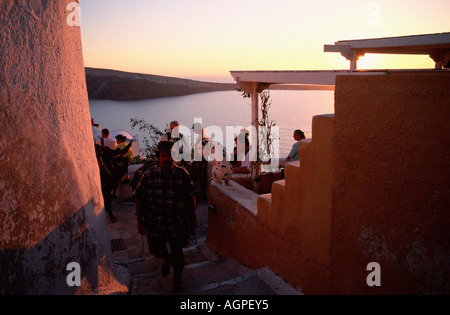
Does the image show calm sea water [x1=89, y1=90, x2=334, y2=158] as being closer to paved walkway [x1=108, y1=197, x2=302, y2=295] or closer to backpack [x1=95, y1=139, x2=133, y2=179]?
paved walkway [x1=108, y1=197, x2=302, y2=295]

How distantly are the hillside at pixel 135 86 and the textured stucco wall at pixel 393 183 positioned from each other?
241 feet

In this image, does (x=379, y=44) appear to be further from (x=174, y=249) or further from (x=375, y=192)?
(x=174, y=249)

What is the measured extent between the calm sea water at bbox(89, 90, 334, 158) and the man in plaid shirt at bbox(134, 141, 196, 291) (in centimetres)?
322

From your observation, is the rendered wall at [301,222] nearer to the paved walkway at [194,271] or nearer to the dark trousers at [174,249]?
the paved walkway at [194,271]

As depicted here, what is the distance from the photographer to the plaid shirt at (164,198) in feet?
12.1

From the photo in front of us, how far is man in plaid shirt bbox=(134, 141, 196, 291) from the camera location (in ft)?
12.1

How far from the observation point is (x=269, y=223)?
402 centimetres

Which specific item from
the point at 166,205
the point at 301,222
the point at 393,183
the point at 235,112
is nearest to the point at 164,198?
the point at 166,205

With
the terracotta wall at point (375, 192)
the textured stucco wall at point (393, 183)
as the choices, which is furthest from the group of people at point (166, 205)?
the textured stucco wall at point (393, 183)

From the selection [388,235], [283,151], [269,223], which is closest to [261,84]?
[269,223]

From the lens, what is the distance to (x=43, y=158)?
3.05 m

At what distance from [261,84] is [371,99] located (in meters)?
5.23

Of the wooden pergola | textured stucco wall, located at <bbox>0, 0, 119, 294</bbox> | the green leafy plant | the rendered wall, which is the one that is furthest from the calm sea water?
textured stucco wall, located at <bbox>0, 0, 119, 294</bbox>

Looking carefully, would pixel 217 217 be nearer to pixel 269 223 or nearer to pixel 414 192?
pixel 269 223
